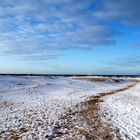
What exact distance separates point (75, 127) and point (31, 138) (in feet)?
10.1

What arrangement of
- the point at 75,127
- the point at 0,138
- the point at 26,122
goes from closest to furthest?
the point at 0,138
the point at 75,127
the point at 26,122

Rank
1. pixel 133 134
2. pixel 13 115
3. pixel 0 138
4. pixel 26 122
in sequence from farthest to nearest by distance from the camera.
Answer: pixel 13 115 < pixel 26 122 < pixel 133 134 < pixel 0 138

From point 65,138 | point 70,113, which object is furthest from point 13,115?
point 65,138

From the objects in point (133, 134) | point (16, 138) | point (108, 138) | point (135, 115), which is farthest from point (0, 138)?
point (135, 115)

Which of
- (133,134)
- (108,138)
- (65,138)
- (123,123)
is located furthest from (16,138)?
(123,123)

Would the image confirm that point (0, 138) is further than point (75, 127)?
No

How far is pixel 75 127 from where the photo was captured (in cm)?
1407

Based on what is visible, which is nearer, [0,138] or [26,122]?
[0,138]

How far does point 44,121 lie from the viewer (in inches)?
616

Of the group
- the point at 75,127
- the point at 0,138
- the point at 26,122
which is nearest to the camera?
the point at 0,138

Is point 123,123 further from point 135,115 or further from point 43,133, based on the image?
point 43,133

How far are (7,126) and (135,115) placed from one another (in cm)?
926

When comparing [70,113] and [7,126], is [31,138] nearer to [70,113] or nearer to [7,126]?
[7,126]

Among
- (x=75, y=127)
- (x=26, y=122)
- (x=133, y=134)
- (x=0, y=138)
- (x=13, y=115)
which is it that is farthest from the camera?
(x=13, y=115)
